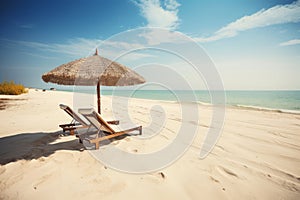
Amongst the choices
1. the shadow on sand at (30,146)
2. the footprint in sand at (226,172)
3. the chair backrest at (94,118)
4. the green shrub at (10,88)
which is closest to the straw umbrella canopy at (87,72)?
the chair backrest at (94,118)

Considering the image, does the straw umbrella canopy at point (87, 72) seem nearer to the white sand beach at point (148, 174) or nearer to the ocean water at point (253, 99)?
the white sand beach at point (148, 174)

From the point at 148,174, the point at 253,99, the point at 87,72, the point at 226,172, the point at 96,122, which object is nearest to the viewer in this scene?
the point at 148,174

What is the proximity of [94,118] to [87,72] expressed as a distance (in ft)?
4.19

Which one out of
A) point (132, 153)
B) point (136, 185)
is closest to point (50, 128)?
point (132, 153)

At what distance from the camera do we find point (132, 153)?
3.36m

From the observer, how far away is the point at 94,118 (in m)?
3.46

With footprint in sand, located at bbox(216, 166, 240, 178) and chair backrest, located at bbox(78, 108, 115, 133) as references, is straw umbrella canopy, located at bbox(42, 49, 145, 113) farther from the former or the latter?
footprint in sand, located at bbox(216, 166, 240, 178)

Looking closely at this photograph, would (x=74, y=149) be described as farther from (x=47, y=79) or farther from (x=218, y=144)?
(x=218, y=144)

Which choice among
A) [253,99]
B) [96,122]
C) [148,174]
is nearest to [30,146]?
[96,122]

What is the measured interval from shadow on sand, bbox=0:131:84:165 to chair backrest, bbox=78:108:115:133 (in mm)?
627

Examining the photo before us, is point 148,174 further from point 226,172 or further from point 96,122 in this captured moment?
point 96,122

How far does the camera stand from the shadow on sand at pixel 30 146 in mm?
2971

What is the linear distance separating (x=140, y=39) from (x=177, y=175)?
17.6 feet

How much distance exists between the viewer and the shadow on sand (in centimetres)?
297
